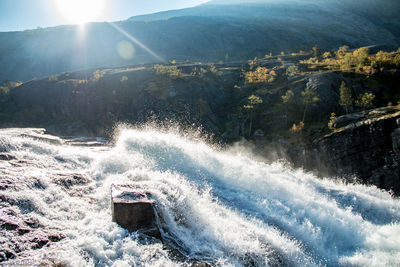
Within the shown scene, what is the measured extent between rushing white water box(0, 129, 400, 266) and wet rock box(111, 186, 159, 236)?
1.67 feet

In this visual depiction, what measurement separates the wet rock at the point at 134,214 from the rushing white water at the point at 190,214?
510 millimetres

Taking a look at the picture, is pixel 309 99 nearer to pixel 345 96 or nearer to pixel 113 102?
pixel 345 96

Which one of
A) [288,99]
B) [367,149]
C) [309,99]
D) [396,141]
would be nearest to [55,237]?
[396,141]

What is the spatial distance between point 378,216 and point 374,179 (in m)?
17.1

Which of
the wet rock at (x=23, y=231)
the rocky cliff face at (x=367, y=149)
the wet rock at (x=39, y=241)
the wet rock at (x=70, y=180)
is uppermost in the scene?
the wet rock at (x=23, y=231)

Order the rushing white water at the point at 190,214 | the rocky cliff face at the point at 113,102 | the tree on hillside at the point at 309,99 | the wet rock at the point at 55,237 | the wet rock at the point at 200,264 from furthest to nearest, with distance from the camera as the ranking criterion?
the rocky cliff face at the point at 113,102
the tree on hillside at the point at 309,99
the rushing white water at the point at 190,214
the wet rock at the point at 200,264
the wet rock at the point at 55,237

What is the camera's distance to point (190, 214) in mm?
13797

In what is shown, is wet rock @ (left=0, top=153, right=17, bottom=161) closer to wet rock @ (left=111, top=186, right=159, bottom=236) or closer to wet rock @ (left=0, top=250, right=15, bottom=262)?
wet rock @ (left=111, top=186, right=159, bottom=236)

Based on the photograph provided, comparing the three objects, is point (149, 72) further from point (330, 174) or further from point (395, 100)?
point (395, 100)

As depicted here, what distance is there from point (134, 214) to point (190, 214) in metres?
3.68

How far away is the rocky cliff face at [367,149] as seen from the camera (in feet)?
112

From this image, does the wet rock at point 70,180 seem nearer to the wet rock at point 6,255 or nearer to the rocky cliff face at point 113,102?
the wet rock at point 6,255

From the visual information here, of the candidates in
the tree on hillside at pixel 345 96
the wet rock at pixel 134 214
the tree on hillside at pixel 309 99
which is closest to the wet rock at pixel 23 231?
the wet rock at pixel 134 214

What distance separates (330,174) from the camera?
40.2 metres
